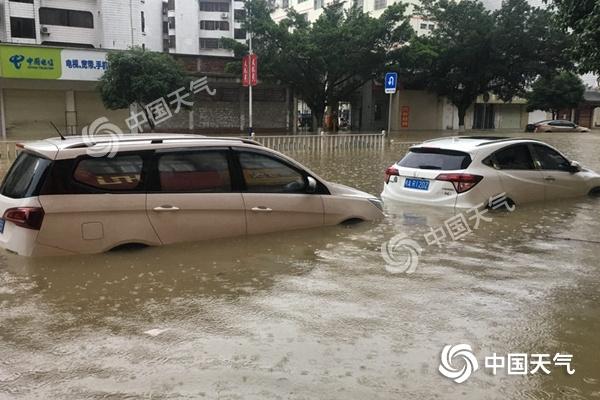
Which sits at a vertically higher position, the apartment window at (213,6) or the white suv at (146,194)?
the apartment window at (213,6)

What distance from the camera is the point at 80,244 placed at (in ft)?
18.2

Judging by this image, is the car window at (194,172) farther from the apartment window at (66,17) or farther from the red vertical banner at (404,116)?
the red vertical banner at (404,116)

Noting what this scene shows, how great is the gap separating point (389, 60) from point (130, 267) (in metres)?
28.7

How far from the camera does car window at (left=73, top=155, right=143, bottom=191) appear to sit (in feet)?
18.1

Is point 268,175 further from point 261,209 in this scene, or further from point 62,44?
point 62,44

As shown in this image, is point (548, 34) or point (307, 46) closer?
point (307, 46)

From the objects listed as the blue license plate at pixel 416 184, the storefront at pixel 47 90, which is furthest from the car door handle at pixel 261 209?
the storefront at pixel 47 90

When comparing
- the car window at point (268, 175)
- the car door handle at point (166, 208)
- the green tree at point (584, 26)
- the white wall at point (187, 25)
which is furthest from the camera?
the white wall at point (187, 25)

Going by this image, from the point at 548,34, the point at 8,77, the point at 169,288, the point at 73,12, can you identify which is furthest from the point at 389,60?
the point at 169,288

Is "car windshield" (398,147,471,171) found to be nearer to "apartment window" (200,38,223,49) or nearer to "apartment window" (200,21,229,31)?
"apartment window" (200,21,229,31)

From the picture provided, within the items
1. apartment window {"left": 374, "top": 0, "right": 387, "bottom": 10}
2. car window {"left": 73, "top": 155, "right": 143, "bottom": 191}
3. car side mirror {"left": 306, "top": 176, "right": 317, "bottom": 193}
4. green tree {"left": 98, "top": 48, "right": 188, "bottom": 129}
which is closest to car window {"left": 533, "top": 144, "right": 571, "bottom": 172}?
car side mirror {"left": 306, "top": 176, "right": 317, "bottom": 193}

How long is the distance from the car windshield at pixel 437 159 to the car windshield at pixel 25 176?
5.45 meters

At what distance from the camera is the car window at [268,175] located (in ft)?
21.2

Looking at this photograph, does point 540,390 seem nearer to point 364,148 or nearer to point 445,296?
point 445,296
